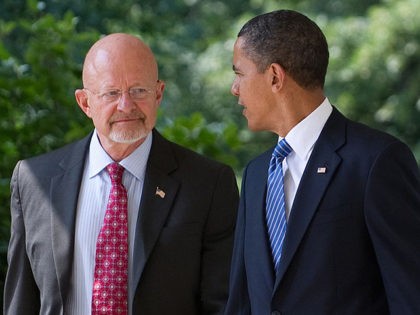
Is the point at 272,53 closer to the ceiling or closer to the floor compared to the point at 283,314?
closer to the ceiling

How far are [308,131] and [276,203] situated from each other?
24 centimetres

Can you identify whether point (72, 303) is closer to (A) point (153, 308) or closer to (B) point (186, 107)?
(A) point (153, 308)

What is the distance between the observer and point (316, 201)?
3422 mm

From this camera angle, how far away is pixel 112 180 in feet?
13.5

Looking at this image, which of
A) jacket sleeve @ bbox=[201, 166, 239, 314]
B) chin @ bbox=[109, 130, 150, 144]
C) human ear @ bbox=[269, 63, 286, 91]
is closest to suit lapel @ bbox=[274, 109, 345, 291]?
human ear @ bbox=[269, 63, 286, 91]

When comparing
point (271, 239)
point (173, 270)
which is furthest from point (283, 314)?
point (173, 270)

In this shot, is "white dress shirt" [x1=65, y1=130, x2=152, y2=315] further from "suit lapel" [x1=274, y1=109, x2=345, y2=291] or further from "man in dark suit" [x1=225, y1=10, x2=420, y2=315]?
"suit lapel" [x1=274, y1=109, x2=345, y2=291]

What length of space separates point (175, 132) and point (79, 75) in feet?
1.98

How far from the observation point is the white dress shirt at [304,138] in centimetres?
354

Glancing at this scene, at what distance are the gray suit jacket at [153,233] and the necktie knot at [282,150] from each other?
1.99 feet

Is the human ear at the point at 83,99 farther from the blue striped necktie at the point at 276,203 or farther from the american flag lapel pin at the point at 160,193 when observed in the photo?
the blue striped necktie at the point at 276,203

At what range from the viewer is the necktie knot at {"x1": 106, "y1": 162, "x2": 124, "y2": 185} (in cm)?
412

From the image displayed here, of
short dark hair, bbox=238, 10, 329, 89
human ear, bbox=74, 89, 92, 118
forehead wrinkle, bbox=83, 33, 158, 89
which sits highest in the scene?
forehead wrinkle, bbox=83, 33, 158, 89

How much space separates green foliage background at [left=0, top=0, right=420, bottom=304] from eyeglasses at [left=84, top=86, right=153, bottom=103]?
1600 mm
